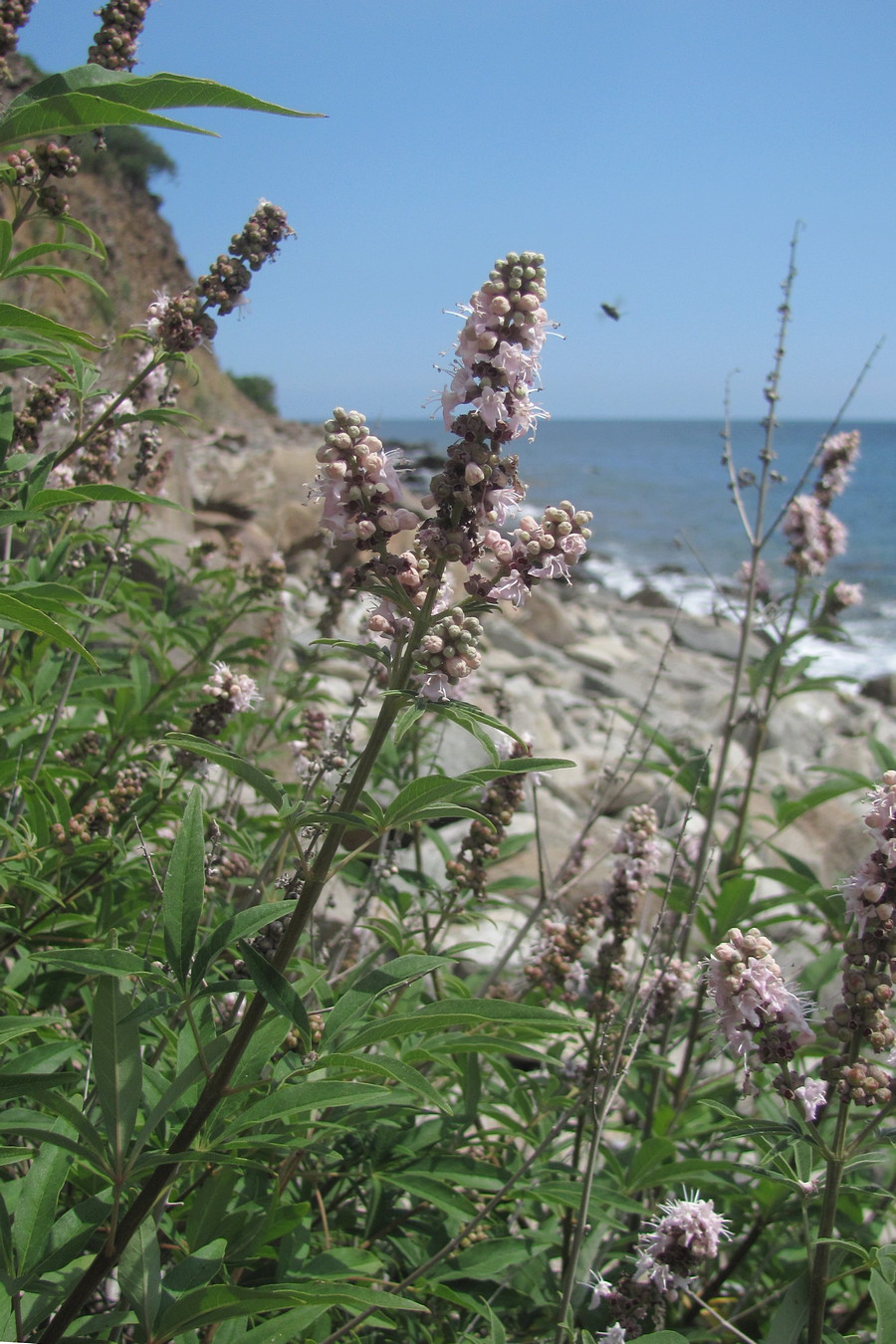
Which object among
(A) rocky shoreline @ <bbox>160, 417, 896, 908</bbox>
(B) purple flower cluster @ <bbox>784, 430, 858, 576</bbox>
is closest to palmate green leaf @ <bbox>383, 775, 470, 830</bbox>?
(A) rocky shoreline @ <bbox>160, 417, 896, 908</bbox>

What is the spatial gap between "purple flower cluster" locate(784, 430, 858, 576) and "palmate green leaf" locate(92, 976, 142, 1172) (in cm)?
449

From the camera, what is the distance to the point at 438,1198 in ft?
7.59

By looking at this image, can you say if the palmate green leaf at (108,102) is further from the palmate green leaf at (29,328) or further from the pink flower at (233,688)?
the pink flower at (233,688)

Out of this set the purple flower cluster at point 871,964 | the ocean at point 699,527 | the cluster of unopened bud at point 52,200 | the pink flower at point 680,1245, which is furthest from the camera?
the ocean at point 699,527

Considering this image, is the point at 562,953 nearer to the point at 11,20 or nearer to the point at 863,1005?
the point at 863,1005

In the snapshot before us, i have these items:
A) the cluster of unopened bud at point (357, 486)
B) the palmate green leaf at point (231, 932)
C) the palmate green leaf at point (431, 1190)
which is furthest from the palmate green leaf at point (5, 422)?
the palmate green leaf at point (431, 1190)

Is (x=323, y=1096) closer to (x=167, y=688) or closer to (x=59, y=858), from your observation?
(x=59, y=858)

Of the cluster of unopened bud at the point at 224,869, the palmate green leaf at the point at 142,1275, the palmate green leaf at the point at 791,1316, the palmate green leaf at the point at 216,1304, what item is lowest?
the palmate green leaf at the point at 791,1316

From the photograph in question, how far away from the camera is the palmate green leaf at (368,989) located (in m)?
1.76

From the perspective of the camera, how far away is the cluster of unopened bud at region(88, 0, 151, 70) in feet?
9.15

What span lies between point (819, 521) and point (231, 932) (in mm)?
4647

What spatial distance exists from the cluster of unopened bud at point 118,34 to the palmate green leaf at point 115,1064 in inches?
102

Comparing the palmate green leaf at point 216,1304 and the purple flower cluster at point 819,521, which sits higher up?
the purple flower cluster at point 819,521

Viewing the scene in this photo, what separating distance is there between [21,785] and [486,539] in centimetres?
177
